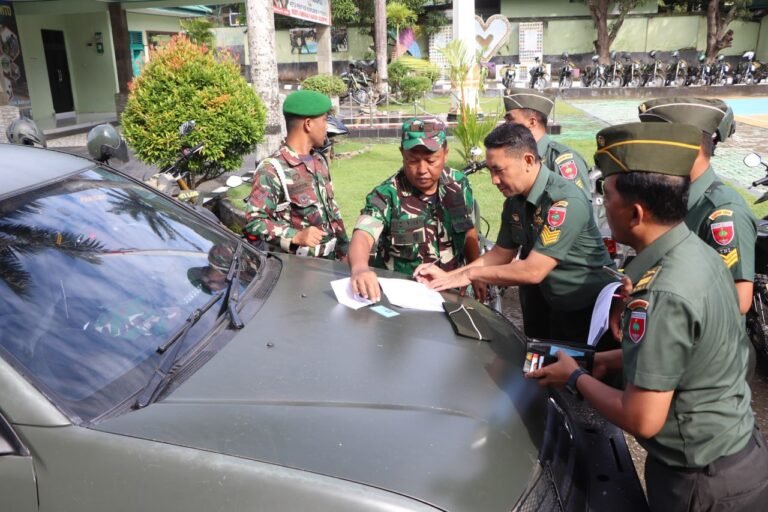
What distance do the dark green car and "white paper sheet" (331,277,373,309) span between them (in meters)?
0.06

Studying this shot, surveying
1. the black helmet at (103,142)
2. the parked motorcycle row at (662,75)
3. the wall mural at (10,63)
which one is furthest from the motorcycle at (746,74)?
the black helmet at (103,142)

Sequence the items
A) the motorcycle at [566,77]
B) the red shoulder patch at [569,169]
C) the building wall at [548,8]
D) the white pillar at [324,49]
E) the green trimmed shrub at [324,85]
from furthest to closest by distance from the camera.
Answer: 1. the building wall at [548,8]
2. the motorcycle at [566,77]
3. the white pillar at [324,49]
4. the green trimmed shrub at [324,85]
5. the red shoulder patch at [569,169]

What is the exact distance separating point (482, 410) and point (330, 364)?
0.44 meters

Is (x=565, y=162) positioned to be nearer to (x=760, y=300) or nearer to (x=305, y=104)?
(x=760, y=300)

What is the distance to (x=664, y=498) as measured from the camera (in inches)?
68.7

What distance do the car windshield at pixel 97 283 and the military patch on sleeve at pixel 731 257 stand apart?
1.79m

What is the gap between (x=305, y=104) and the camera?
3324mm

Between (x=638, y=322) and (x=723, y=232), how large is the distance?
3.63 feet

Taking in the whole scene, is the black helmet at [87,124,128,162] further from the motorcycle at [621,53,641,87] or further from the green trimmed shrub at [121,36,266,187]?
the motorcycle at [621,53,641,87]

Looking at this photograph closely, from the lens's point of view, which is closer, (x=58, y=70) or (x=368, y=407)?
(x=368, y=407)

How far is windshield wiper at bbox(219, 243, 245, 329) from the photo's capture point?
6.51 feet

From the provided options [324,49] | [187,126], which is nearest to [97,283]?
[187,126]

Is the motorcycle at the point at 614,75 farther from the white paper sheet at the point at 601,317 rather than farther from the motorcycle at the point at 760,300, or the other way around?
the white paper sheet at the point at 601,317

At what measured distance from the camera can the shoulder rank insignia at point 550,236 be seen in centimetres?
261
